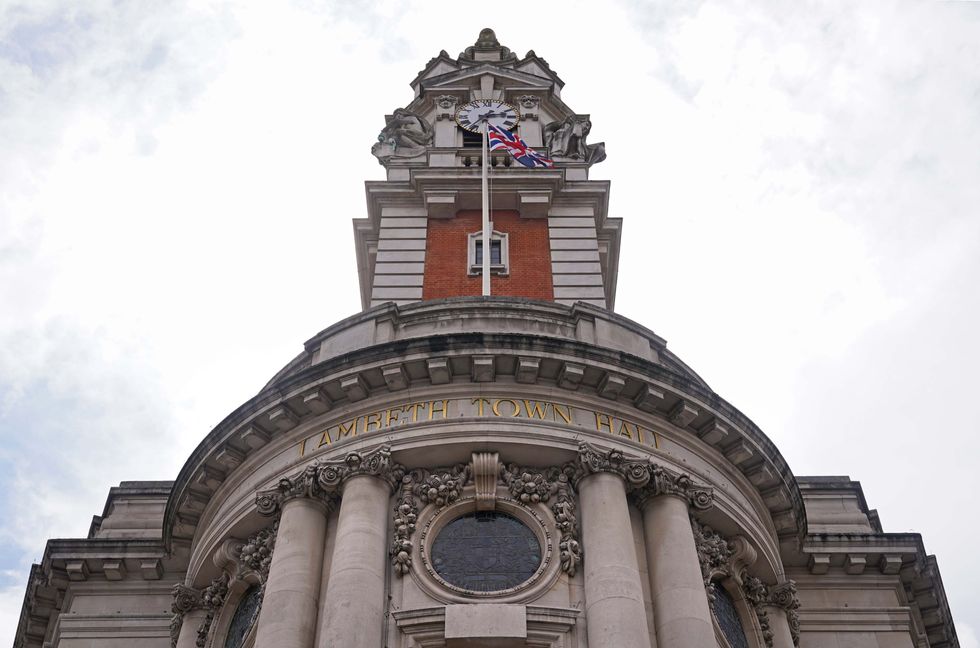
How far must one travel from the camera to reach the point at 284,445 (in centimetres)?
2194

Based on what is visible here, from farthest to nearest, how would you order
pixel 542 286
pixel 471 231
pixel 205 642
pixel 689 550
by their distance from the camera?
pixel 471 231
pixel 542 286
pixel 205 642
pixel 689 550

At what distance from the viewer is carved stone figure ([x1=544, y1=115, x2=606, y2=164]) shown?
36844 mm

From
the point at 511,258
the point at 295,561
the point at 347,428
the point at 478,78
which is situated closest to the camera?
the point at 295,561

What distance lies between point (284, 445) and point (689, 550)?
317 inches

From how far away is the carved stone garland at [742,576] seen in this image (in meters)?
20.8

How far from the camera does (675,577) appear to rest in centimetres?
1898

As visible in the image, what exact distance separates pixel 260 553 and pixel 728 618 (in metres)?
8.92

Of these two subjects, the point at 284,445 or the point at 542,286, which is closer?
the point at 284,445

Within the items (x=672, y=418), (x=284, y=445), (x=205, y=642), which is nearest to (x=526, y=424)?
(x=672, y=418)

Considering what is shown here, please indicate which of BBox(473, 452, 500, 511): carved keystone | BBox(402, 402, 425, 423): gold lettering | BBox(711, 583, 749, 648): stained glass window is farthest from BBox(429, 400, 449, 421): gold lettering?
BBox(711, 583, 749, 648): stained glass window

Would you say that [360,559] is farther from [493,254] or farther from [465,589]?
[493,254]

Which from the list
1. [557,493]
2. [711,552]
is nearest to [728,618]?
[711,552]

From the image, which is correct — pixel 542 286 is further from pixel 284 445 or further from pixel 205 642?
pixel 205 642

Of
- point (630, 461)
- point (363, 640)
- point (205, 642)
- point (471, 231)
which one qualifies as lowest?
point (363, 640)
